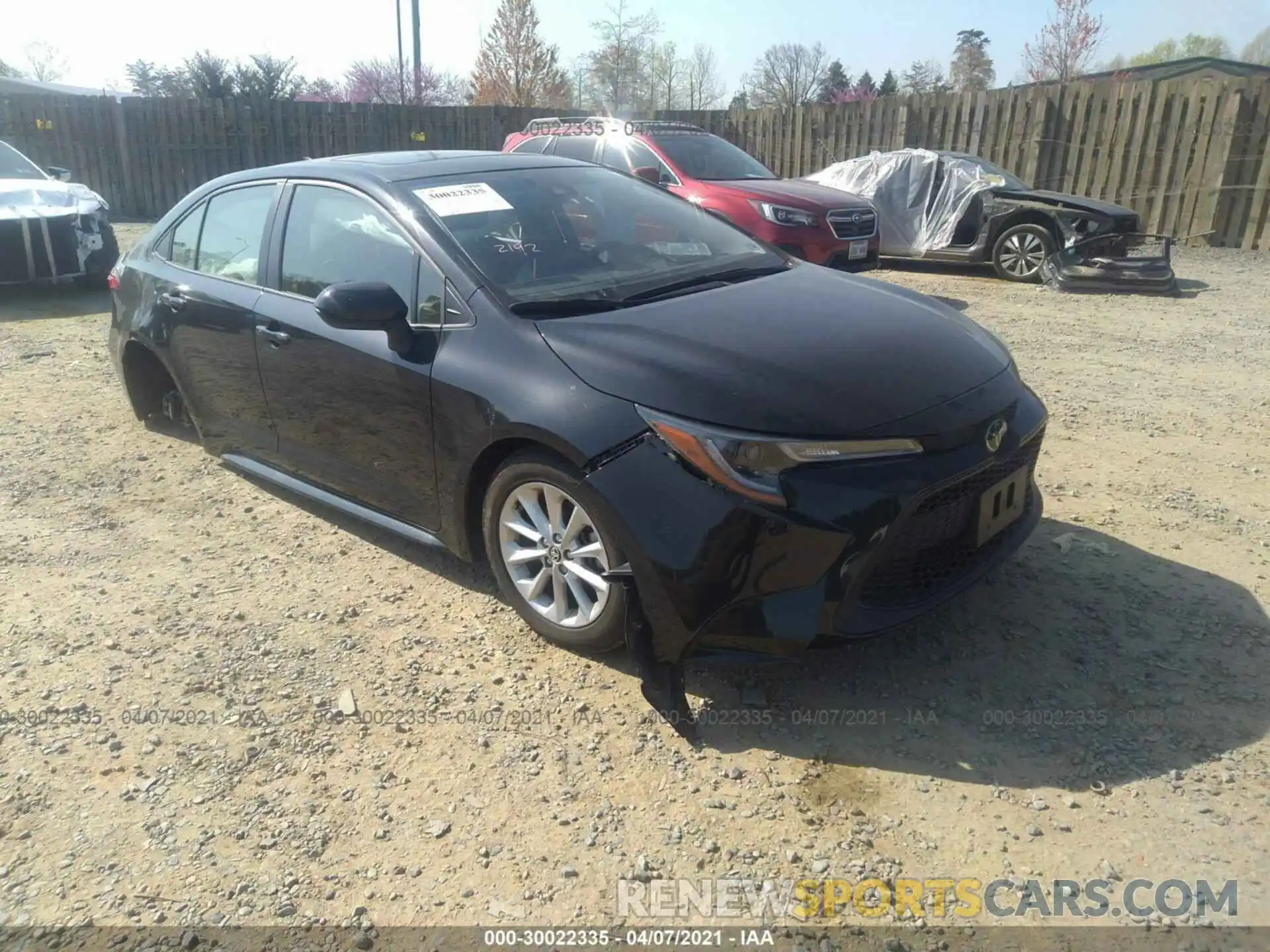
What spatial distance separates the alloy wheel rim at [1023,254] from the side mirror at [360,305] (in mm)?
8912

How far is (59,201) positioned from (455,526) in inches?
326

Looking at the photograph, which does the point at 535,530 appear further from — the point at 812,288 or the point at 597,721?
the point at 812,288

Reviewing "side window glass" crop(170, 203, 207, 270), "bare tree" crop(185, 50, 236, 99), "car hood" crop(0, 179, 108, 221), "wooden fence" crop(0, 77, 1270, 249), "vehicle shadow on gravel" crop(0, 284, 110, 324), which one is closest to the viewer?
"side window glass" crop(170, 203, 207, 270)

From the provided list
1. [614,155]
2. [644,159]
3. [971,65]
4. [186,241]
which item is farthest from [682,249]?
[971,65]

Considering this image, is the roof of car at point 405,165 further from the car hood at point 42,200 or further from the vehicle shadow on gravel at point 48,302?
the car hood at point 42,200

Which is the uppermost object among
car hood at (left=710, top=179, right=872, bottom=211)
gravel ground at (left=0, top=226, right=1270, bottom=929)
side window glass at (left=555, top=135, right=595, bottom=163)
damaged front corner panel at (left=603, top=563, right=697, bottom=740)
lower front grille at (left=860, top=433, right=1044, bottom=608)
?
side window glass at (left=555, top=135, right=595, bottom=163)

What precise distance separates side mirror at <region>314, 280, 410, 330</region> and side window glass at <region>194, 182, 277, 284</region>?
1.09 meters

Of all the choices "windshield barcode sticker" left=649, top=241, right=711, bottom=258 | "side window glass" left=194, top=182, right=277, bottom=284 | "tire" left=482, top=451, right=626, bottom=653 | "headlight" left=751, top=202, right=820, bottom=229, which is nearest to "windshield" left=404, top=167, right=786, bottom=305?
"windshield barcode sticker" left=649, top=241, right=711, bottom=258

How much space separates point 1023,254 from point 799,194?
3068 mm

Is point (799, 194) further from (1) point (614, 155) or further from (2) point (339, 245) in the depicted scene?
(2) point (339, 245)

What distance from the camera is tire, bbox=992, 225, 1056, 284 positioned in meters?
10.2

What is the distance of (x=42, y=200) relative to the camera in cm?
916

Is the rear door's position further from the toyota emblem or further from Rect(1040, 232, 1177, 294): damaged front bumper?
Rect(1040, 232, 1177, 294): damaged front bumper

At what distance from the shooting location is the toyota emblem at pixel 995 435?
2898 millimetres
